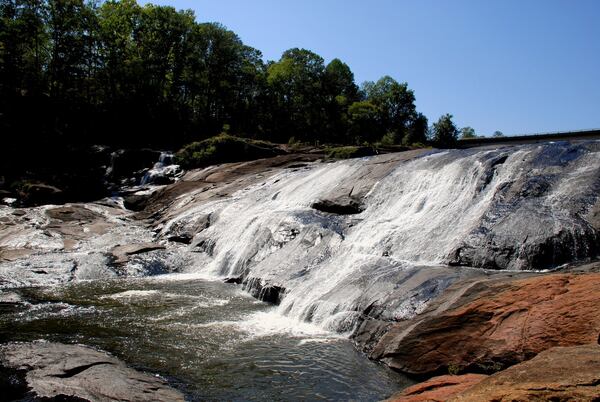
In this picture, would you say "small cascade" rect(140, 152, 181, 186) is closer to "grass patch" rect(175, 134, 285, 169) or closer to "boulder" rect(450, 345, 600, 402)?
"grass patch" rect(175, 134, 285, 169)

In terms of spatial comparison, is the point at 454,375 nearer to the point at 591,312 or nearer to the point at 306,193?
the point at 591,312

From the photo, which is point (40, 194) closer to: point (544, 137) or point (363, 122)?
point (544, 137)

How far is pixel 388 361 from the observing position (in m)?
9.30

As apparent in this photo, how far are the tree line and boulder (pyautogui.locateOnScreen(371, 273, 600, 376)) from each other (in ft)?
121

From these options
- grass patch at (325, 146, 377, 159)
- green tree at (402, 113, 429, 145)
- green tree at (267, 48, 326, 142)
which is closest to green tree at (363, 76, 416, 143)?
green tree at (402, 113, 429, 145)

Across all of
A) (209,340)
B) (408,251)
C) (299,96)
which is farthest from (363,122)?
(209,340)

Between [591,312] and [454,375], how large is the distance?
2305 millimetres

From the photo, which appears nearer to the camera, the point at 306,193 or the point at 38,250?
the point at 38,250

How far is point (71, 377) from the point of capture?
7.80m

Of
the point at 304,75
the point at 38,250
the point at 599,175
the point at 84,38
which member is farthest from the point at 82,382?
the point at 304,75

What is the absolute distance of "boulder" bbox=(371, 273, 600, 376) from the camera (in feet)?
24.1

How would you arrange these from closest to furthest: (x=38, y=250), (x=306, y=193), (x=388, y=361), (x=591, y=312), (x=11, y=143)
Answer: (x=591, y=312), (x=388, y=361), (x=38, y=250), (x=306, y=193), (x=11, y=143)

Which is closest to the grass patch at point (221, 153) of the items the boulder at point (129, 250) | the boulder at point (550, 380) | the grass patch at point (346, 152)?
the grass patch at point (346, 152)

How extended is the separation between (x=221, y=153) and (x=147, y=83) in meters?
25.9
